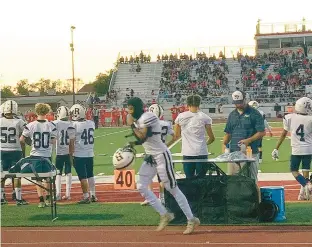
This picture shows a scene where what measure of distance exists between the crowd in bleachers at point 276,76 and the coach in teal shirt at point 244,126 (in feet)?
137

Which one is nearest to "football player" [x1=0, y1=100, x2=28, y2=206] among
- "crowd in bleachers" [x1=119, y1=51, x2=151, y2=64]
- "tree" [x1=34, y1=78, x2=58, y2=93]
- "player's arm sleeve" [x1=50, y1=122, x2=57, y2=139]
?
"player's arm sleeve" [x1=50, y1=122, x2=57, y2=139]

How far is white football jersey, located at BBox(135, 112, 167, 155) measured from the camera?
828cm

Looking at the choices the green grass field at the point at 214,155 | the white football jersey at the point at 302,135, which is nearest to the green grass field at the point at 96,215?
the white football jersey at the point at 302,135

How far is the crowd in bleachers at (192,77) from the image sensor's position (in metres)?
55.3

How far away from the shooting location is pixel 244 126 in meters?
10.0

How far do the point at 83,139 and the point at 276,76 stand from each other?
45.8 meters

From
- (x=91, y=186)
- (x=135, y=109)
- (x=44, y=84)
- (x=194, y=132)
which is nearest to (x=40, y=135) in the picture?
(x=91, y=186)

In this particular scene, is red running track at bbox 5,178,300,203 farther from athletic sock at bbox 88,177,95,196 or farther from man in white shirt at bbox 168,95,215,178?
man in white shirt at bbox 168,95,215,178

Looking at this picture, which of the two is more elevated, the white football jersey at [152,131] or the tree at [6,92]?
the tree at [6,92]

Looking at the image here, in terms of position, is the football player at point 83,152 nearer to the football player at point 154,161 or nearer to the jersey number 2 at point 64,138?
the jersey number 2 at point 64,138

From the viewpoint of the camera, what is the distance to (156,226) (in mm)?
8891

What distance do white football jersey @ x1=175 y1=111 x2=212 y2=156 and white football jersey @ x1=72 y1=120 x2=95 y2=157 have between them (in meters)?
1.99

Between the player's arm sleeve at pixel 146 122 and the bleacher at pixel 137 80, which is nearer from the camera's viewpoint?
the player's arm sleeve at pixel 146 122

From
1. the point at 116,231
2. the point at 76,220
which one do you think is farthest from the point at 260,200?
the point at 76,220
